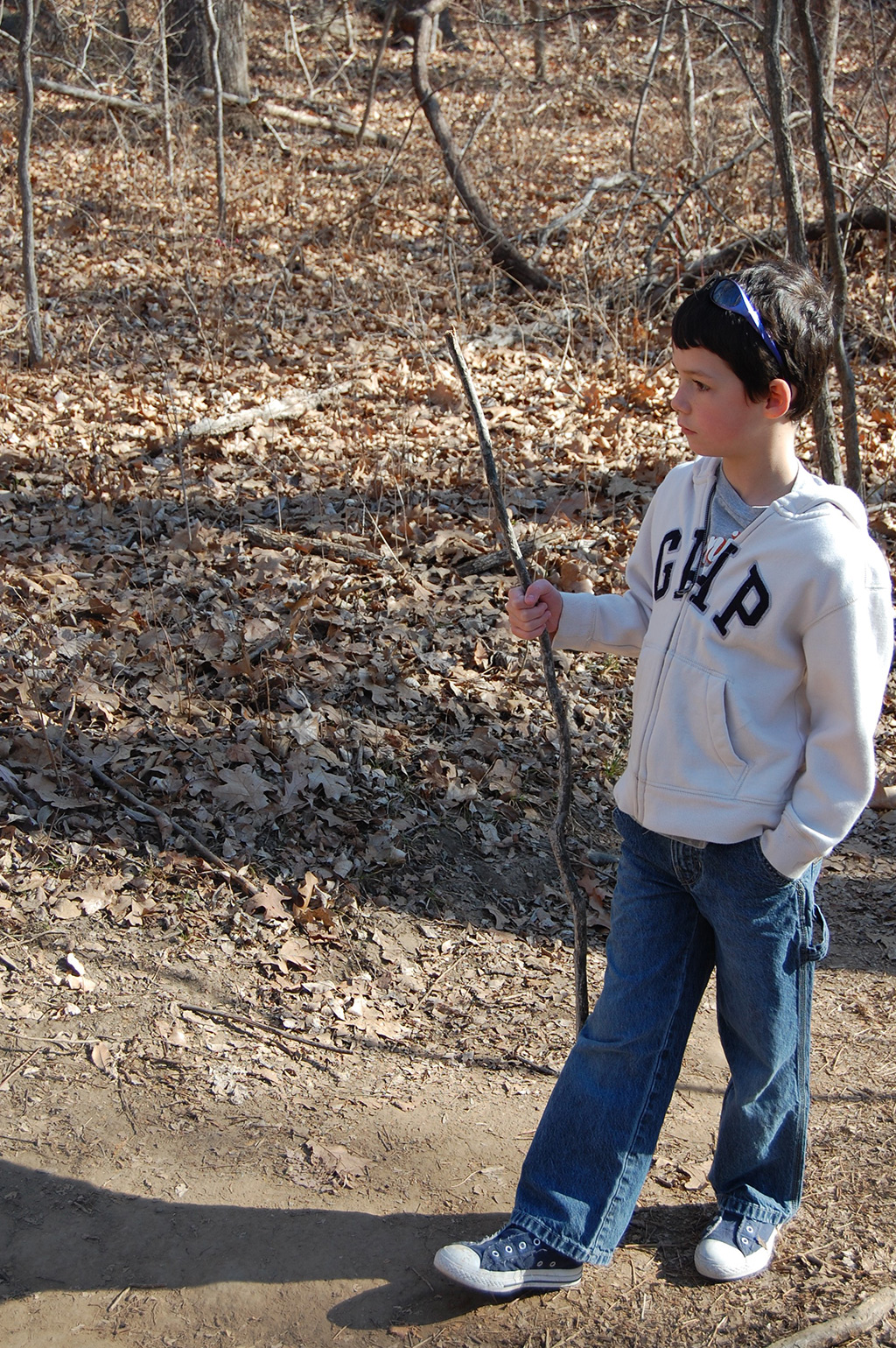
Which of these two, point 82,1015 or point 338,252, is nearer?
point 82,1015

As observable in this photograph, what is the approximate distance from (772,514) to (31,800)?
115 inches

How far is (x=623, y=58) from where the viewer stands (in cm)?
1689

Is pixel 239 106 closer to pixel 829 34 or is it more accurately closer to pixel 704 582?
pixel 829 34

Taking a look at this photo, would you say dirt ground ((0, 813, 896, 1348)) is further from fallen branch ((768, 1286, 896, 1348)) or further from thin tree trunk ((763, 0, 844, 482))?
thin tree trunk ((763, 0, 844, 482))

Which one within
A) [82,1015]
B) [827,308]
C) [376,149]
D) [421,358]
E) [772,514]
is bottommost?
[82,1015]

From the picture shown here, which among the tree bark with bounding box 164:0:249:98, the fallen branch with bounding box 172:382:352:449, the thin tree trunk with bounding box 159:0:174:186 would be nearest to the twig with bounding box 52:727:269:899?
the fallen branch with bounding box 172:382:352:449

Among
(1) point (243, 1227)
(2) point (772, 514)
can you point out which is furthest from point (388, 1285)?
(2) point (772, 514)

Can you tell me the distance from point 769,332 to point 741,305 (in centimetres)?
7

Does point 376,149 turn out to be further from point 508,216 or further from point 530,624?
point 530,624

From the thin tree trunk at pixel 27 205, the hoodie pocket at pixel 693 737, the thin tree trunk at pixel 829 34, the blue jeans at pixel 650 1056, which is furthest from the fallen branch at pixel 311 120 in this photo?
the blue jeans at pixel 650 1056

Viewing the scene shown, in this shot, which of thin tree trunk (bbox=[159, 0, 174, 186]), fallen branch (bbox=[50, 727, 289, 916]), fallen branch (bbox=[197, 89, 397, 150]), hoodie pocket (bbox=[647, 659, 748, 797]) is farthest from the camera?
fallen branch (bbox=[197, 89, 397, 150])

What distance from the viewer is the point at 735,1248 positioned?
243cm

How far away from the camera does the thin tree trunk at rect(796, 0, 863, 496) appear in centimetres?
484

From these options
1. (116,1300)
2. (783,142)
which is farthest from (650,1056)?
(783,142)
